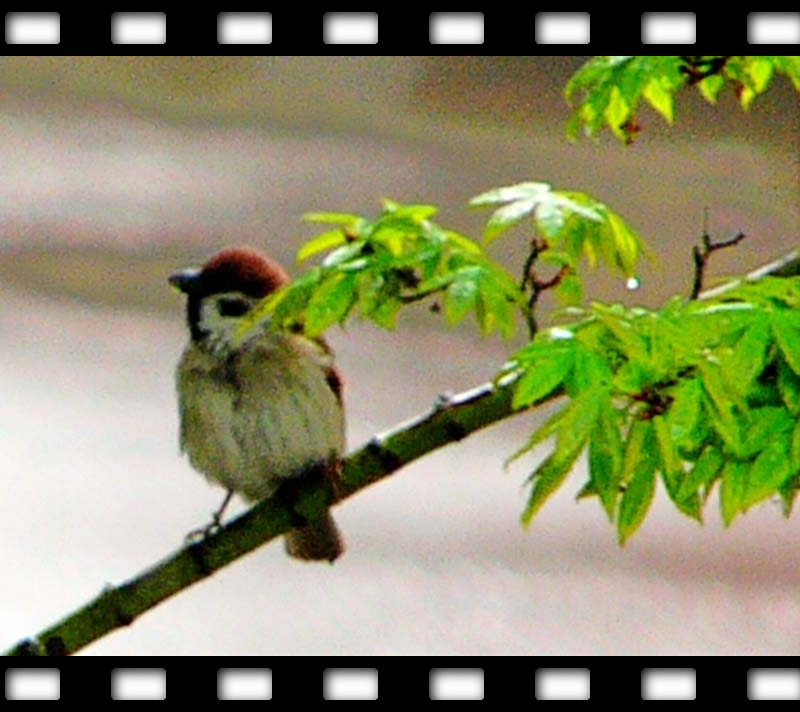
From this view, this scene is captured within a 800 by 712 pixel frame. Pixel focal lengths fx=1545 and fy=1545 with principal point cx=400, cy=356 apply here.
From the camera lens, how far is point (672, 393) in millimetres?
908

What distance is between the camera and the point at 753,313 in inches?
36.2

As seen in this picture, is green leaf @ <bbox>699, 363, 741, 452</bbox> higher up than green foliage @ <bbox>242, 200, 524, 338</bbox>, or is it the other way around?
green foliage @ <bbox>242, 200, 524, 338</bbox>

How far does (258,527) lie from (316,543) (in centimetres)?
37

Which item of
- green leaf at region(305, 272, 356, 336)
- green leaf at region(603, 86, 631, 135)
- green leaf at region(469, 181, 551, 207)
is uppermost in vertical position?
green leaf at region(603, 86, 631, 135)

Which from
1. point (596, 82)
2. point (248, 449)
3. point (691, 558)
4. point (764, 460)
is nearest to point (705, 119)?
point (691, 558)

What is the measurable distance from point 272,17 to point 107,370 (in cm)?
85

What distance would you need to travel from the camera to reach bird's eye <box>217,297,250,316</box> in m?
1.47

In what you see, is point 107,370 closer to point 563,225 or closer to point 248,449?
point 248,449

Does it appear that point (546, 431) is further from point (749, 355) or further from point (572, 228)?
point (572, 228)

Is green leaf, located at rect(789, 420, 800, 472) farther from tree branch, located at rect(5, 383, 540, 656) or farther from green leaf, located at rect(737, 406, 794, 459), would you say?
tree branch, located at rect(5, 383, 540, 656)

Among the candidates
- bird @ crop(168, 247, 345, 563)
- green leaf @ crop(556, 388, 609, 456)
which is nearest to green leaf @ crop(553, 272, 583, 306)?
green leaf @ crop(556, 388, 609, 456)

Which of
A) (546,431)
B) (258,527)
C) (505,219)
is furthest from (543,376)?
(258,527)

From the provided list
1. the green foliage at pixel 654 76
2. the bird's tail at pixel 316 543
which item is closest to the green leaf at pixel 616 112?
the green foliage at pixel 654 76

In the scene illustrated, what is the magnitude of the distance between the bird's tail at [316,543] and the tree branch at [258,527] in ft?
1.15
